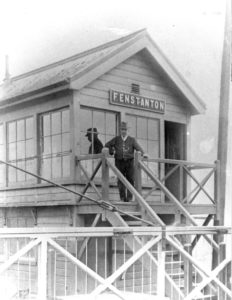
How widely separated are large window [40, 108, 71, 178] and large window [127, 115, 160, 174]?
1632 millimetres

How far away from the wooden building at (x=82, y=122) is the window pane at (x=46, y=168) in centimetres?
2

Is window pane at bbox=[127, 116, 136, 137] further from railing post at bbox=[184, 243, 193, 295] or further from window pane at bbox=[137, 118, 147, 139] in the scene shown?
railing post at bbox=[184, 243, 193, 295]

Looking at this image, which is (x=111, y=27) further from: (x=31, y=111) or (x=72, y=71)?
(x=31, y=111)

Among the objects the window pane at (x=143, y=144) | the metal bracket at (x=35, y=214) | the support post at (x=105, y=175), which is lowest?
the metal bracket at (x=35, y=214)

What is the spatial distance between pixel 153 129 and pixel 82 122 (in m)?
2.13

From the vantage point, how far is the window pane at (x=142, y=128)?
1076 centimetres

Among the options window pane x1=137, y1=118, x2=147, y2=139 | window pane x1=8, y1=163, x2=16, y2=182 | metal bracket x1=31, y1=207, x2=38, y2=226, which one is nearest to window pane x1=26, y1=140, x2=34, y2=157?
window pane x1=8, y1=163, x2=16, y2=182

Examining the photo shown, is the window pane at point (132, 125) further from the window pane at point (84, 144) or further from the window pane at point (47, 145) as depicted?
the window pane at point (47, 145)

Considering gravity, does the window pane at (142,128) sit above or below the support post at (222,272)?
above

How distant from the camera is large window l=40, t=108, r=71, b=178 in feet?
31.7

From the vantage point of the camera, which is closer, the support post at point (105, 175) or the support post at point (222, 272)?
the support post at point (222, 272)

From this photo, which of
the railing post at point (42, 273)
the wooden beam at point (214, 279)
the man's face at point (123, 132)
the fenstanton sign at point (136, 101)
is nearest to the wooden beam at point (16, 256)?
the railing post at point (42, 273)

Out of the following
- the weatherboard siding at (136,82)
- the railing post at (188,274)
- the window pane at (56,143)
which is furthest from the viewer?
the weatherboard siding at (136,82)

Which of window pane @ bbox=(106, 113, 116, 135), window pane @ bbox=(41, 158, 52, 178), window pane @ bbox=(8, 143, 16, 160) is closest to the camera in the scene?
window pane @ bbox=(41, 158, 52, 178)
